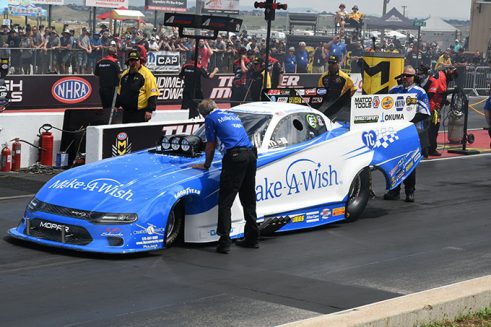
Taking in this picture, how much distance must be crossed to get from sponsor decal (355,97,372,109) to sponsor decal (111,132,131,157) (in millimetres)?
3884

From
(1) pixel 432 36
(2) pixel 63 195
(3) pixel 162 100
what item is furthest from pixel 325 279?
(1) pixel 432 36

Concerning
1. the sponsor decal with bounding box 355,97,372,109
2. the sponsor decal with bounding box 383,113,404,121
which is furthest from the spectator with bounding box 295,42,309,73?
the sponsor decal with bounding box 355,97,372,109

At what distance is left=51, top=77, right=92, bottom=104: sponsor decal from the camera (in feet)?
89.1

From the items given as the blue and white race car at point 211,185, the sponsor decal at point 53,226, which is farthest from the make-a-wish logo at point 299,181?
the sponsor decal at point 53,226

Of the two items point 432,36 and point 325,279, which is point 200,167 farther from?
point 432,36

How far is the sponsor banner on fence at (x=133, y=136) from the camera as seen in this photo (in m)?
15.3

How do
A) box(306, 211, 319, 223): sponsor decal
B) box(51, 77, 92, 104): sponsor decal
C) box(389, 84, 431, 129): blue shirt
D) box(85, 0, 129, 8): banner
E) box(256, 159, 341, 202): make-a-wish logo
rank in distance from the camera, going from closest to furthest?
1. box(256, 159, 341, 202): make-a-wish logo
2. box(306, 211, 319, 223): sponsor decal
3. box(389, 84, 431, 129): blue shirt
4. box(51, 77, 92, 104): sponsor decal
5. box(85, 0, 129, 8): banner

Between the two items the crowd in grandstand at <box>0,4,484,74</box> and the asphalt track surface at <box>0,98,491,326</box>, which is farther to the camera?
the crowd in grandstand at <box>0,4,484,74</box>

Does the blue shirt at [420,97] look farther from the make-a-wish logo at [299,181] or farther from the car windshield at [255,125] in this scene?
the car windshield at [255,125]

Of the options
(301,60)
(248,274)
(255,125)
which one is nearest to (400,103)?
(255,125)

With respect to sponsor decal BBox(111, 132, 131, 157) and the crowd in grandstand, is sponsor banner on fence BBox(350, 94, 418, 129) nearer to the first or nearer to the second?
sponsor decal BBox(111, 132, 131, 157)

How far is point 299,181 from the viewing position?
12.0 metres

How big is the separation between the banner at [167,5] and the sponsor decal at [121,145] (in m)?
34.7

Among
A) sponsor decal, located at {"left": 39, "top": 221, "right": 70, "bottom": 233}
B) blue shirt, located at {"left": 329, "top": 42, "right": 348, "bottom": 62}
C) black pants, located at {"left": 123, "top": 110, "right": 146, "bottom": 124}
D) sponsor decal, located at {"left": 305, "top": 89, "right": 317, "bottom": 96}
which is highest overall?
blue shirt, located at {"left": 329, "top": 42, "right": 348, "bottom": 62}
